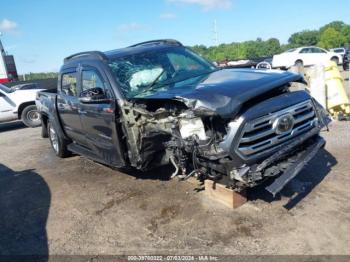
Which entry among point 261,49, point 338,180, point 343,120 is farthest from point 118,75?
point 261,49

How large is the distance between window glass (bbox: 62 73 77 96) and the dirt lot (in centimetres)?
152

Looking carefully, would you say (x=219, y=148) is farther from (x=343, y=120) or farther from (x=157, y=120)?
(x=343, y=120)

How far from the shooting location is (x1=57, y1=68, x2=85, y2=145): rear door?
6715 mm

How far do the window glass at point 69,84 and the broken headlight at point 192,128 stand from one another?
2.99 meters

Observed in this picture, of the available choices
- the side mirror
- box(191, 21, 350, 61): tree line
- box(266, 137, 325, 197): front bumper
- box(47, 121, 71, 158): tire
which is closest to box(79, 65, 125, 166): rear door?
the side mirror

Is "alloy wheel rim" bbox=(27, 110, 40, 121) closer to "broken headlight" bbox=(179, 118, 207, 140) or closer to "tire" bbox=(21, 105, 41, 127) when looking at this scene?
"tire" bbox=(21, 105, 41, 127)

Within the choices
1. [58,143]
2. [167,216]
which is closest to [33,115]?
[58,143]

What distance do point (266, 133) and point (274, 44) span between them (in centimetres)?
11852

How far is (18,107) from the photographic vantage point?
1366cm

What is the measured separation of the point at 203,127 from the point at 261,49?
11174cm

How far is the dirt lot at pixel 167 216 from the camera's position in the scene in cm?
398

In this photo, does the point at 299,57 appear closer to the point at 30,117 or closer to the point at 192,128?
the point at 30,117

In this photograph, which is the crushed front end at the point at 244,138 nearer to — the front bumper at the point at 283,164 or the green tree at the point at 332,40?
the front bumper at the point at 283,164

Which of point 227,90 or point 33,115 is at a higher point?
point 227,90
